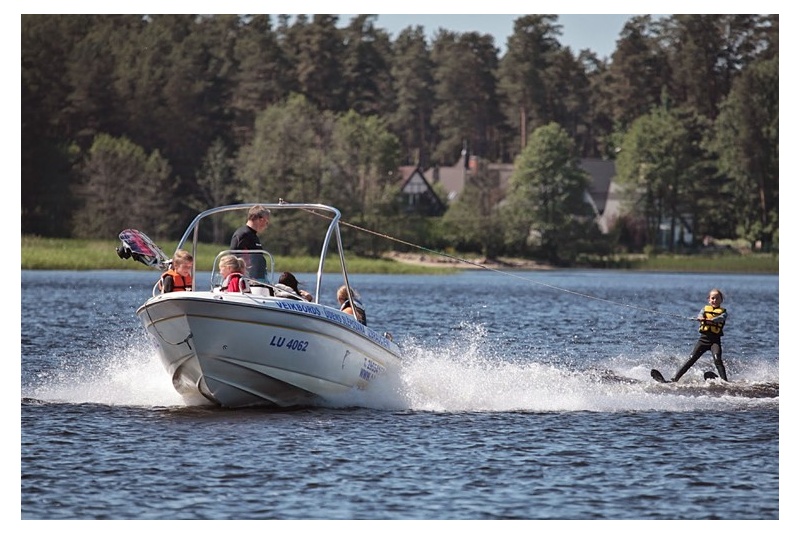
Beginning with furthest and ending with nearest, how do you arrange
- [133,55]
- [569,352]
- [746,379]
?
[133,55], [569,352], [746,379]

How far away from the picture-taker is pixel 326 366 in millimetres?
18312

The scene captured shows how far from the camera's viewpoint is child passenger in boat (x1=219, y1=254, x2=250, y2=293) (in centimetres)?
1725

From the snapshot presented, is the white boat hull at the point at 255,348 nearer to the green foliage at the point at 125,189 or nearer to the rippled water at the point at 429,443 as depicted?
the rippled water at the point at 429,443

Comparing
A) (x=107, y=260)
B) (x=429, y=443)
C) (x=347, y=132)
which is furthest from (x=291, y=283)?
(x=347, y=132)

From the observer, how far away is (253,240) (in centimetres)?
1745

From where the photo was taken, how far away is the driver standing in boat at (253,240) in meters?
17.2

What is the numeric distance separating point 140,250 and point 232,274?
178cm

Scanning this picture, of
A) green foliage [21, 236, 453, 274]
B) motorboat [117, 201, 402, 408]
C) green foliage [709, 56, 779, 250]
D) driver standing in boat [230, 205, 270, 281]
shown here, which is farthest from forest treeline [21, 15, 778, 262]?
driver standing in boat [230, 205, 270, 281]

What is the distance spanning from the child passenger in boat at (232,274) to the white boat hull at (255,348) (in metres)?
0.22

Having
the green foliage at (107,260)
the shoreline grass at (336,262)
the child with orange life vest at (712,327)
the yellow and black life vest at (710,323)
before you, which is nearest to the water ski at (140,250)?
the child with orange life vest at (712,327)

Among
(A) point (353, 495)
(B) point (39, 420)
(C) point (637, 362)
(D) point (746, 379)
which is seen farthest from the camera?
(C) point (637, 362)
